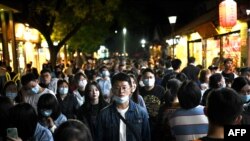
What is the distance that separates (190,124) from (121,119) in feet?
3.04

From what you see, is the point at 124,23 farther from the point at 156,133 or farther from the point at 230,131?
the point at 230,131

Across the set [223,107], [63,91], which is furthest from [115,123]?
[63,91]

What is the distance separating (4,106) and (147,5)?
36483 mm

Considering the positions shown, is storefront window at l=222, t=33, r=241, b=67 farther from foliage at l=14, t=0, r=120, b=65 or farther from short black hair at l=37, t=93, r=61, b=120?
short black hair at l=37, t=93, r=61, b=120

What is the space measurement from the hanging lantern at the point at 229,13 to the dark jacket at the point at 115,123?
326 inches

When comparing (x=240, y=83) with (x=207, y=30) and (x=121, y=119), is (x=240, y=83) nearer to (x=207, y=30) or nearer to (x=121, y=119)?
(x=121, y=119)

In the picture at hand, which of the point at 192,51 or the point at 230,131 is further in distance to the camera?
the point at 192,51

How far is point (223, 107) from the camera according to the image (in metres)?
3.15

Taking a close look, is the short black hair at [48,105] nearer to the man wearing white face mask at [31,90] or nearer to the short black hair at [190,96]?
the short black hair at [190,96]

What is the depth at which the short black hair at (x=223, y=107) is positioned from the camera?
3113mm

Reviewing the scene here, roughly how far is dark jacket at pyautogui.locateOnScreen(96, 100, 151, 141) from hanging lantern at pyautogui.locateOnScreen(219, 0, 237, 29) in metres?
8.29

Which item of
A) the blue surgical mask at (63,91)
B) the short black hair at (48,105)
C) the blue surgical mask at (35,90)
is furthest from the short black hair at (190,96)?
the blue surgical mask at (63,91)

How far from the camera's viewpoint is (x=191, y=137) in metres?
4.65

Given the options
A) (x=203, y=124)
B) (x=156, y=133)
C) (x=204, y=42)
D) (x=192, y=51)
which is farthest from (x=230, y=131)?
(x=192, y=51)
